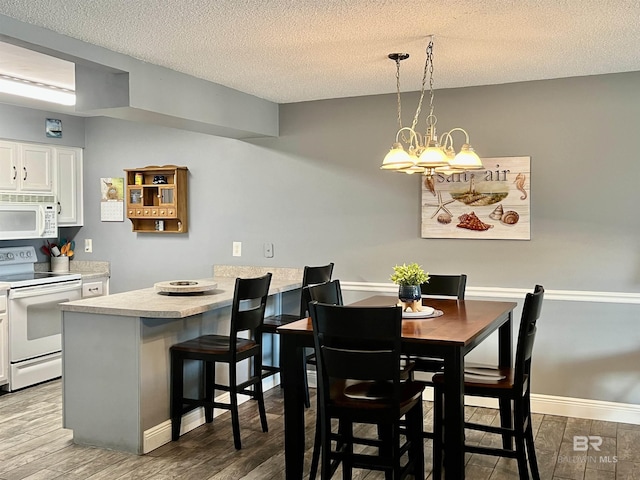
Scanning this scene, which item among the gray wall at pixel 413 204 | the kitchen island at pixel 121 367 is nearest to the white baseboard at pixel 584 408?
the gray wall at pixel 413 204

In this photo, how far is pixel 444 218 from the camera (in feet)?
15.3

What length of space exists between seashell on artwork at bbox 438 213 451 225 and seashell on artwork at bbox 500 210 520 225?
370 mm

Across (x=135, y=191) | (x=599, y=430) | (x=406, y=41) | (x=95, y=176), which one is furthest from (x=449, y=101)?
(x=95, y=176)

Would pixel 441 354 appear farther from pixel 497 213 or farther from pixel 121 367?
pixel 497 213

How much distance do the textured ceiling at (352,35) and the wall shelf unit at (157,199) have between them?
1394mm

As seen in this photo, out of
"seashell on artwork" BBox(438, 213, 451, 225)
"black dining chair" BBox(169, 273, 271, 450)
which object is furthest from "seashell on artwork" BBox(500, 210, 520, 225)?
"black dining chair" BBox(169, 273, 271, 450)

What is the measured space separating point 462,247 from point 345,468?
221 centimetres

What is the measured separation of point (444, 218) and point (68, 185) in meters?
3.44

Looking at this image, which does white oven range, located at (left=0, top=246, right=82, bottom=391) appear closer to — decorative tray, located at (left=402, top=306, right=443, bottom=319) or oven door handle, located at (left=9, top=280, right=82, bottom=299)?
oven door handle, located at (left=9, top=280, right=82, bottom=299)

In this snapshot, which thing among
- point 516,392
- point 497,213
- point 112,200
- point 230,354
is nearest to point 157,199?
point 112,200

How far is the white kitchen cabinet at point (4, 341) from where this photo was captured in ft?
15.6

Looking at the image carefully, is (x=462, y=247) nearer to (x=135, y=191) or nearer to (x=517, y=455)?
(x=517, y=455)

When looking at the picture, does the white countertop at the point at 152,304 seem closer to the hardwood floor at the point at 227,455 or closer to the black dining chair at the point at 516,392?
the hardwood floor at the point at 227,455

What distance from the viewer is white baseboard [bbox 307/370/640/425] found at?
4203 mm
